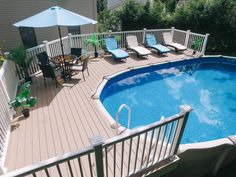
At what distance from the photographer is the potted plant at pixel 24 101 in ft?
14.7

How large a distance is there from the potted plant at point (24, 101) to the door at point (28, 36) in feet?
23.4

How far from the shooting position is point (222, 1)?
10.6 meters

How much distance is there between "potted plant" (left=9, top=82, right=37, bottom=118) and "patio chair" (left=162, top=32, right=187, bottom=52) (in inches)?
339

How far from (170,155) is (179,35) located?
9.41 metres

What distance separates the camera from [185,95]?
7.35 metres

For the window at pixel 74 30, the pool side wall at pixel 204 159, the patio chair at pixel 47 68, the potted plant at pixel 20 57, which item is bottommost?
the pool side wall at pixel 204 159

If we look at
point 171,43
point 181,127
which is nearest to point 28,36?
point 171,43

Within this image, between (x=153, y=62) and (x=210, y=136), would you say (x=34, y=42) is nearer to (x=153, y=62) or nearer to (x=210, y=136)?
(x=153, y=62)

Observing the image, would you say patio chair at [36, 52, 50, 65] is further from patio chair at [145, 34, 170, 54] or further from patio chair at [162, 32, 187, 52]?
patio chair at [162, 32, 187, 52]

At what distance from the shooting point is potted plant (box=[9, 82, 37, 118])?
14.7 ft

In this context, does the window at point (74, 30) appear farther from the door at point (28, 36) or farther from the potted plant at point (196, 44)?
the potted plant at point (196, 44)

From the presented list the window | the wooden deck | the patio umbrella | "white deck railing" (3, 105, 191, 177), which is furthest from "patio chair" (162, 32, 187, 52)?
"white deck railing" (3, 105, 191, 177)

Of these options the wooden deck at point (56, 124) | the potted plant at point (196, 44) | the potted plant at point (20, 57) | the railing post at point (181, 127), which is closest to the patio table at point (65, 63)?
the wooden deck at point (56, 124)

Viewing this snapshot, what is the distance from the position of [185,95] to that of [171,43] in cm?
485
